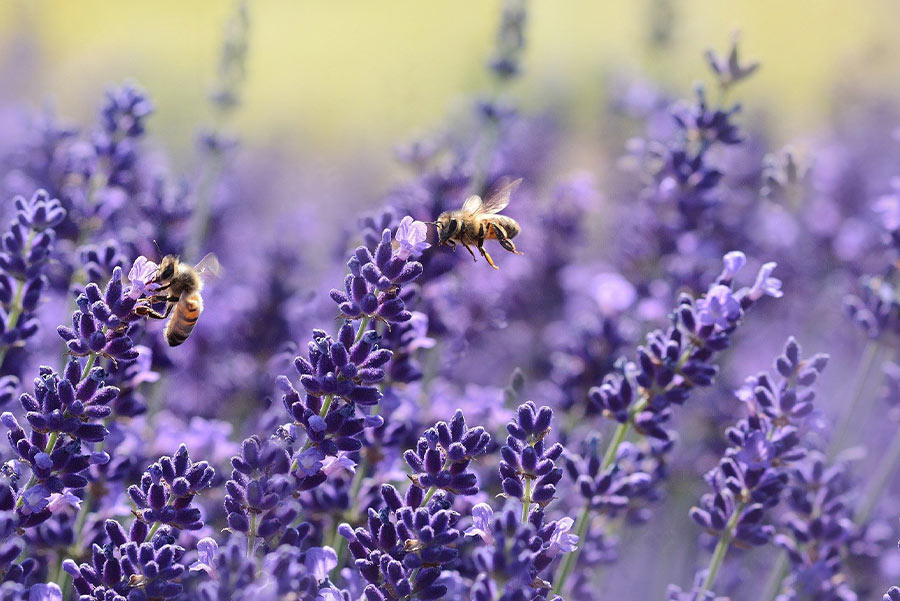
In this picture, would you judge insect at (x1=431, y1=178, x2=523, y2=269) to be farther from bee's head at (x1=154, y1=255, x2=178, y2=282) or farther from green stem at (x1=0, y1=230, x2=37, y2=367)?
green stem at (x1=0, y1=230, x2=37, y2=367)

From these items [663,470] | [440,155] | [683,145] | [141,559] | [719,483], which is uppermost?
[440,155]

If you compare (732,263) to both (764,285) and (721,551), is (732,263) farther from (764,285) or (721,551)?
(721,551)

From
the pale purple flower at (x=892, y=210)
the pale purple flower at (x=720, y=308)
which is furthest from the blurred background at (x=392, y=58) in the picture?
the pale purple flower at (x=720, y=308)

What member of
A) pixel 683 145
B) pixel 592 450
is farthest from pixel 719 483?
pixel 683 145

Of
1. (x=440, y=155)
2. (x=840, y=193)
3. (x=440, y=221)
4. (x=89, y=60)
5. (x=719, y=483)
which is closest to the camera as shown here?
(x=719, y=483)

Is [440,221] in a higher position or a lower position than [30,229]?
higher

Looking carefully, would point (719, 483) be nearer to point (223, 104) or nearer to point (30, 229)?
point (30, 229)

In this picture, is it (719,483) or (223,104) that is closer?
(719,483)
